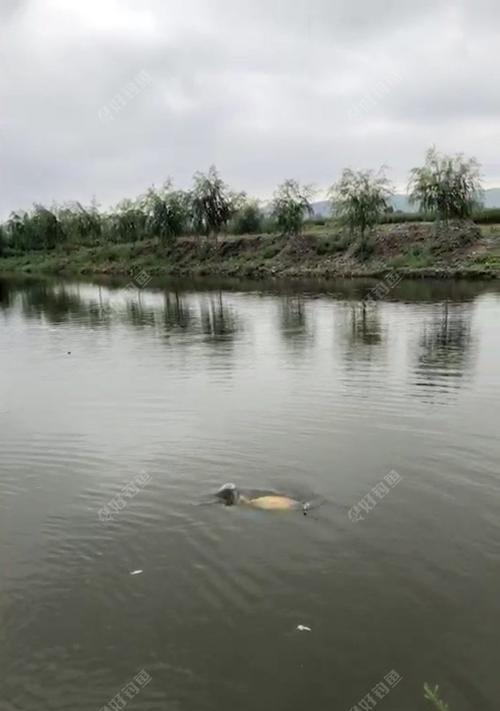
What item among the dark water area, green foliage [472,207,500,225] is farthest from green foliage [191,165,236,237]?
the dark water area

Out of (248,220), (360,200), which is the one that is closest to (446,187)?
(360,200)

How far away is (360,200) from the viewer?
62.7m

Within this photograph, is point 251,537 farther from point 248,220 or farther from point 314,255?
point 248,220

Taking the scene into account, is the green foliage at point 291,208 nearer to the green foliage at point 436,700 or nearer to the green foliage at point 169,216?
the green foliage at point 169,216

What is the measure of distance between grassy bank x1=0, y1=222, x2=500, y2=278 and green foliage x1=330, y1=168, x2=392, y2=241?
201cm

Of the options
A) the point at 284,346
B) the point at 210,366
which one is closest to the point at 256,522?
the point at 210,366

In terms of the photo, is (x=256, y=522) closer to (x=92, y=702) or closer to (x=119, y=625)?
(x=119, y=625)

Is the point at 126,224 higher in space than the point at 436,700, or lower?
higher

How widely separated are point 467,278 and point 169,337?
30.9m

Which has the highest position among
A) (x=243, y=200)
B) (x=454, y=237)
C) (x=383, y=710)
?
(x=243, y=200)

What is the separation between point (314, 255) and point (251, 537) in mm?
59760

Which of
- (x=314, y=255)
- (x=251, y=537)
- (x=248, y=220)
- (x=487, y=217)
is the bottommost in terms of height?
(x=251, y=537)

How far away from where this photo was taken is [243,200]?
8456 cm

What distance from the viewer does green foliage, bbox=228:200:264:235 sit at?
85812 millimetres
